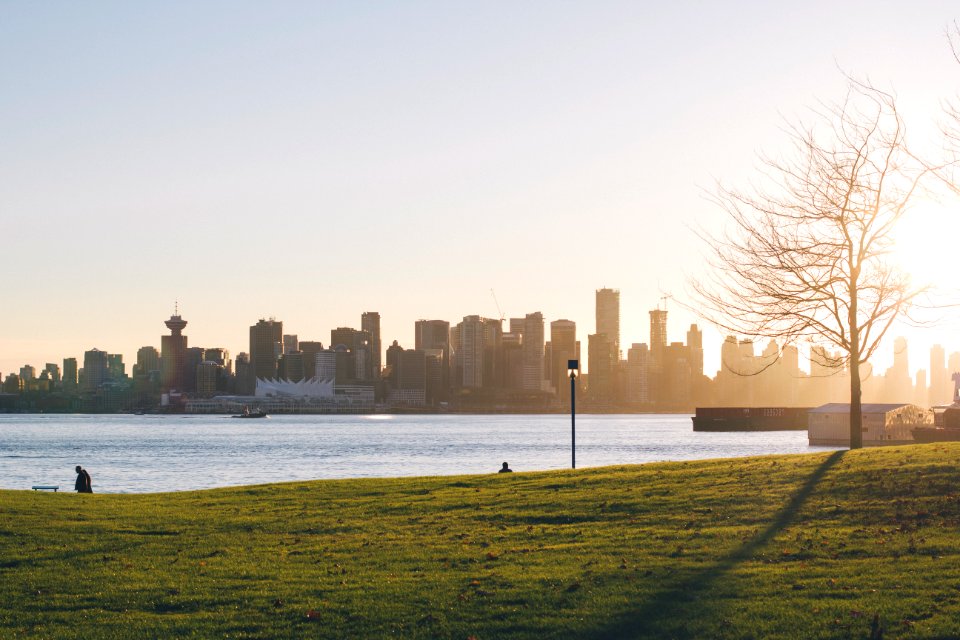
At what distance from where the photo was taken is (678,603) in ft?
50.3

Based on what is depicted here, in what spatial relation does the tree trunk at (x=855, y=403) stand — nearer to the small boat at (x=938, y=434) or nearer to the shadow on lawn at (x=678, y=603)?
the shadow on lawn at (x=678, y=603)

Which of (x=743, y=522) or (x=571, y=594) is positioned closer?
(x=571, y=594)

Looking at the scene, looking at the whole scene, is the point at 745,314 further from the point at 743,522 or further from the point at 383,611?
the point at 383,611

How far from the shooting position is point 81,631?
14.9 meters

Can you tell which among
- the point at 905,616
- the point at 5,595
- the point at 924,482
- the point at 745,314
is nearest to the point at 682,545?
the point at 905,616

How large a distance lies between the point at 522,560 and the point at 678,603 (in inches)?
159

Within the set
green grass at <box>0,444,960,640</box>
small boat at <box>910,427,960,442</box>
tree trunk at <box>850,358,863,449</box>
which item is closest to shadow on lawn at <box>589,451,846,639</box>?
green grass at <box>0,444,960,640</box>

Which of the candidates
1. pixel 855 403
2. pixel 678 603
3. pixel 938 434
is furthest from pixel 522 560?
pixel 938 434

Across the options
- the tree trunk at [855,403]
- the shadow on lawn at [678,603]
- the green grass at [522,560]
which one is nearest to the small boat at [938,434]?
the tree trunk at [855,403]

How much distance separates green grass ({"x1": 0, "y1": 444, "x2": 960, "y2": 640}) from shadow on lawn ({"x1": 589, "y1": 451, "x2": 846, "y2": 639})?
1.9 inches

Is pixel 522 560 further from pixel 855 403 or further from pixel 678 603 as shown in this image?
pixel 855 403

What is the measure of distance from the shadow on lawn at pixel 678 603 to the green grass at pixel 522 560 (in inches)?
1.9

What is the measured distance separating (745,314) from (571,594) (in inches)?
733

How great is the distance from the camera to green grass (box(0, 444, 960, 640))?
1469 cm
